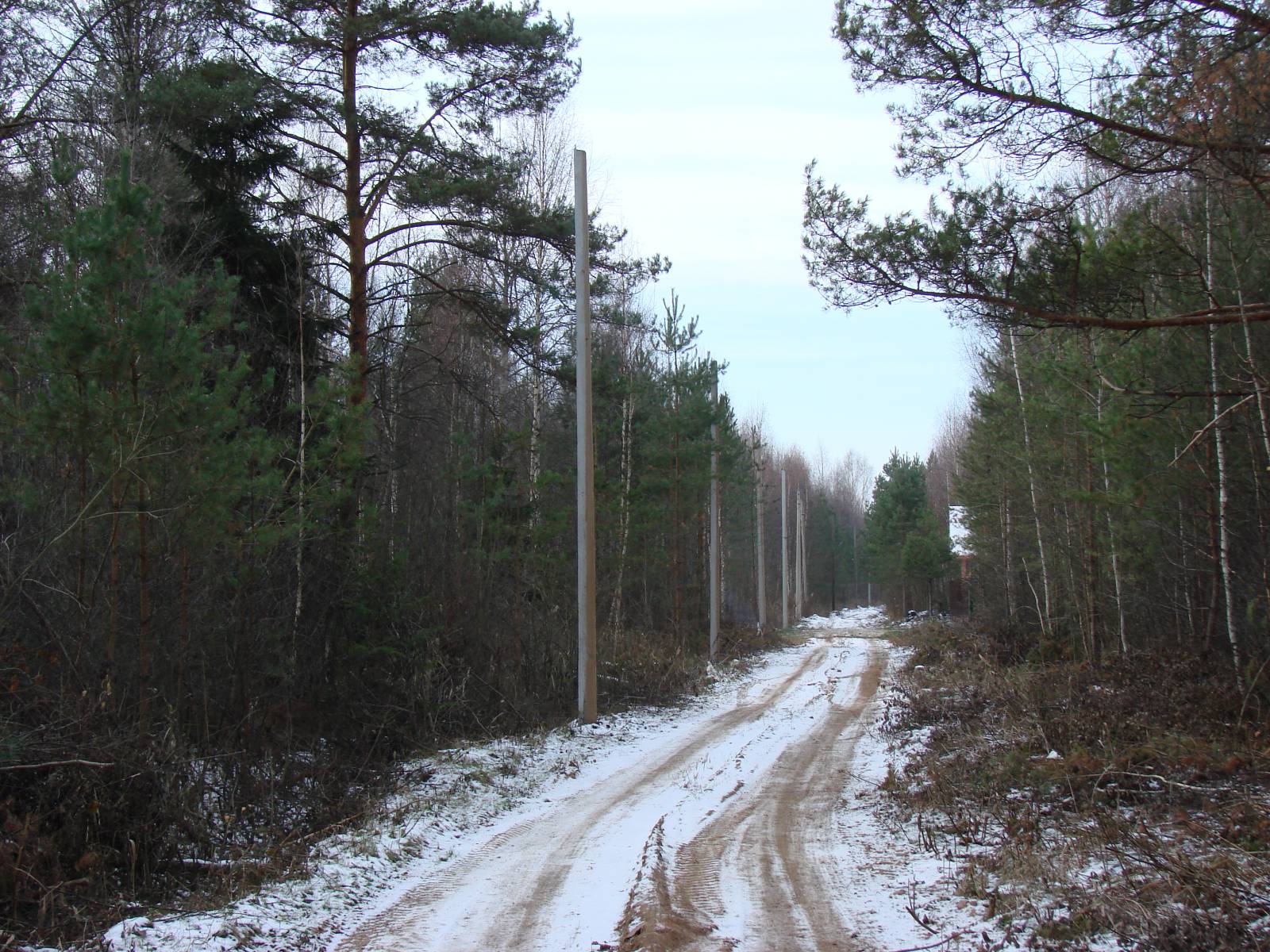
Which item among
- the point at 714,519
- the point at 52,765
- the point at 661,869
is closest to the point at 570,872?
the point at 661,869

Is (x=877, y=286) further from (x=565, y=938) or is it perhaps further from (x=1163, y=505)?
(x=1163, y=505)

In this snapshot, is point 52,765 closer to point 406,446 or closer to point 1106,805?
point 1106,805

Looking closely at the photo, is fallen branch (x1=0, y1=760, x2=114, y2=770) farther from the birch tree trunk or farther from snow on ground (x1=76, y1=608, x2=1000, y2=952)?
the birch tree trunk

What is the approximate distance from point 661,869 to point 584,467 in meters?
7.92

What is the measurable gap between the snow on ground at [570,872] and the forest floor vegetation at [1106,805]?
36 centimetres

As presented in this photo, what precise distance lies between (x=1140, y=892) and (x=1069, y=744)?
158 inches

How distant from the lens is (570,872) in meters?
6.40

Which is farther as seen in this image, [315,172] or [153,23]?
[153,23]

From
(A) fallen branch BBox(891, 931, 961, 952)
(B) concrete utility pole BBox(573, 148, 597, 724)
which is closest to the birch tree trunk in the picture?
(B) concrete utility pole BBox(573, 148, 597, 724)

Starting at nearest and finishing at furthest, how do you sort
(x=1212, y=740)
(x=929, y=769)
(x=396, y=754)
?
1. (x=1212, y=740)
2. (x=929, y=769)
3. (x=396, y=754)

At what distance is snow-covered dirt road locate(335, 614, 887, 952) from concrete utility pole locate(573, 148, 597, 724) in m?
2.08

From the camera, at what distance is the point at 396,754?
10.7 m

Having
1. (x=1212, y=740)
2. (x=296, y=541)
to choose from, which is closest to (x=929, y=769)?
(x=1212, y=740)

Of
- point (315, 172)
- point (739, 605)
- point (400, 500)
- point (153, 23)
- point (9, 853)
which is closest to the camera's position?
point (9, 853)
